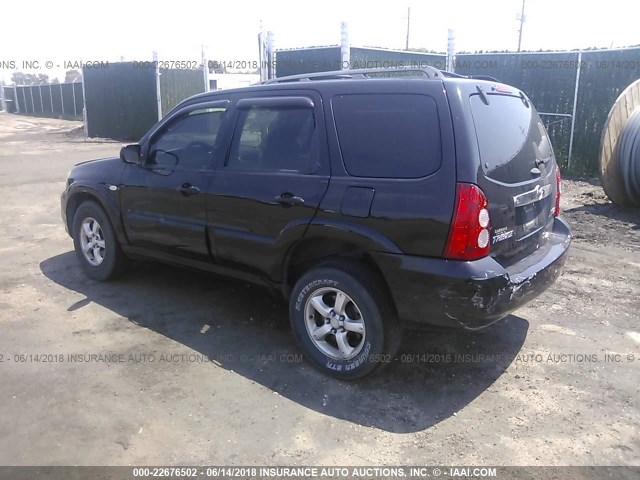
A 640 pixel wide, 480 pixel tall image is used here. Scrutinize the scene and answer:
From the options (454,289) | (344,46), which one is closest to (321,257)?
(454,289)

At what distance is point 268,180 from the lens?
13.2ft

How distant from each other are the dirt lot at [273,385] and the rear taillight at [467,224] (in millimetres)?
1007

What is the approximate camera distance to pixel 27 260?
250 inches

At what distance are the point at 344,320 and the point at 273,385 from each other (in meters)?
0.64

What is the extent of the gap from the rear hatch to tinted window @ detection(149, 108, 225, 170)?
2.09 metres

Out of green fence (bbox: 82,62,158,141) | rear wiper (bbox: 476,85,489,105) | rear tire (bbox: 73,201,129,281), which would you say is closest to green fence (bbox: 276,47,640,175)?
rear tire (bbox: 73,201,129,281)

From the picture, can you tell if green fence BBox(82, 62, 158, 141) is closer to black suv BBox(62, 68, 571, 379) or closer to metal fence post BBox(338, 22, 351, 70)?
metal fence post BBox(338, 22, 351, 70)

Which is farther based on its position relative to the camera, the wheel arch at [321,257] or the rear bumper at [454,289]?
the wheel arch at [321,257]

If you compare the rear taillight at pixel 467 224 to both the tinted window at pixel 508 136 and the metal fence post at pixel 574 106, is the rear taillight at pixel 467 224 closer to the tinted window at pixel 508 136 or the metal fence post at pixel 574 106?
the tinted window at pixel 508 136

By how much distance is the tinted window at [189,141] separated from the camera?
453 centimetres

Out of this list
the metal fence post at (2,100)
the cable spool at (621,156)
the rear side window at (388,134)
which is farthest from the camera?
the metal fence post at (2,100)

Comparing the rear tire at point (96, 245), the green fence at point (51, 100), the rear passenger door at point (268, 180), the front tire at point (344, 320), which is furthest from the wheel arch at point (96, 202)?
the green fence at point (51, 100)

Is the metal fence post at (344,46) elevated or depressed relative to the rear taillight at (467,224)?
elevated

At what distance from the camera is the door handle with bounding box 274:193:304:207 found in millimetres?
3807
